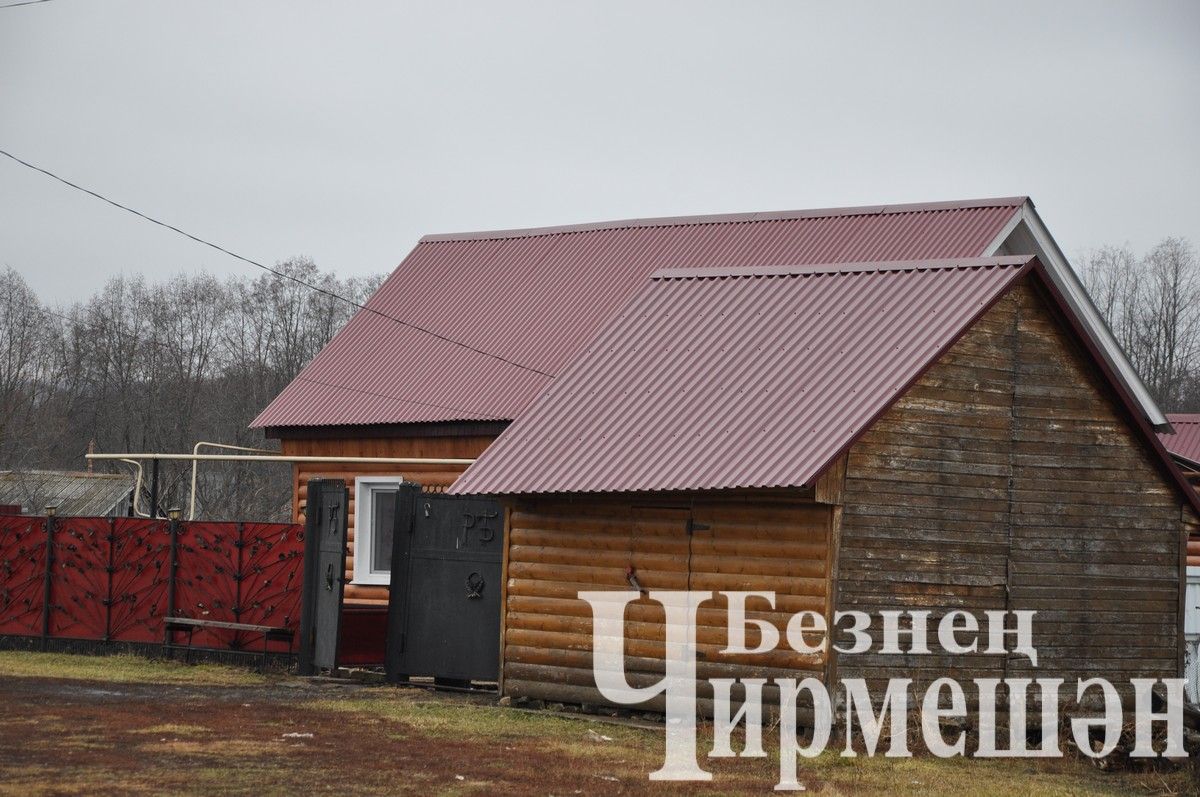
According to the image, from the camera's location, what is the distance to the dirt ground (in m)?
11.5

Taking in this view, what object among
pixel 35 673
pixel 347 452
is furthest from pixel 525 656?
pixel 347 452

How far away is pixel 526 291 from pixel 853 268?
10147 millimetres

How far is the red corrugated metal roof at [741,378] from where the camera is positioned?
14984mm

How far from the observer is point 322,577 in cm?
1842

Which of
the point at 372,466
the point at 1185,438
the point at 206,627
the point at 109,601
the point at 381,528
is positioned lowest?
the point at 206,627

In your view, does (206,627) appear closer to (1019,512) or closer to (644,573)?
(644,573)

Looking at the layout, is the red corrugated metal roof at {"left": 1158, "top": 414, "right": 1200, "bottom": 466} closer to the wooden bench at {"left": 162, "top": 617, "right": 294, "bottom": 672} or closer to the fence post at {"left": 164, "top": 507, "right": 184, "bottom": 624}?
the wooden bench at {"left": 162, "top": 617, "right": 294, "bottom": 672}

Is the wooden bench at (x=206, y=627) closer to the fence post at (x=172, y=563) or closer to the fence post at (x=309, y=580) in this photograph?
the fence post at (x=172, y=563)

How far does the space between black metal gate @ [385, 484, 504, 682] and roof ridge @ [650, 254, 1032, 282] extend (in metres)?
3.64

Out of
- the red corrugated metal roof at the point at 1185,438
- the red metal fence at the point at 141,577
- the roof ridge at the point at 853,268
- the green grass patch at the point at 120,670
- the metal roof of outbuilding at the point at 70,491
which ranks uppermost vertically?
the roof ridge at the point at 853,268

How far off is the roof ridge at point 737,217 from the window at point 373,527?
5.86 m

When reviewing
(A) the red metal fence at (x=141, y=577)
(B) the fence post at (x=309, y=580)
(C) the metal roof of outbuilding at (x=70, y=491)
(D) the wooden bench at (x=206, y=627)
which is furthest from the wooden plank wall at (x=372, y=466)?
(C) the metal roof of outbuilding at (x=70, y=491)

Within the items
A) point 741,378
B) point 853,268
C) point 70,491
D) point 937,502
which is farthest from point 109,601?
point 70,491

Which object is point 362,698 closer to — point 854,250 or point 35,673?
point 35,673
